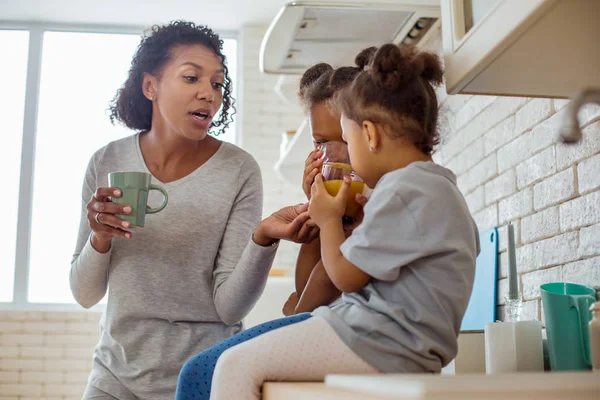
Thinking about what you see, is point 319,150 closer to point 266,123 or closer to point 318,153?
point 318,153

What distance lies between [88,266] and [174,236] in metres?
0.20

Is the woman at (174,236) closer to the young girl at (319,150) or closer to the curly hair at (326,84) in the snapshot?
the young girl at (319,150)

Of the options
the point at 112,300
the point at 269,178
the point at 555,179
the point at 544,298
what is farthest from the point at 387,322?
the point at 269,178

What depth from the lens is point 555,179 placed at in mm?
1822

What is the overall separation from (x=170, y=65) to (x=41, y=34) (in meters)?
3.92

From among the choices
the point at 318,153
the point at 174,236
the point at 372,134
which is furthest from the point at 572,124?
the point at 174,236

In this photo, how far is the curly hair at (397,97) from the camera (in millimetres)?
1144

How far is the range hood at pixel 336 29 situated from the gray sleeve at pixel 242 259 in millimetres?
1178

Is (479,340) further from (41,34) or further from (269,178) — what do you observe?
(41,34)

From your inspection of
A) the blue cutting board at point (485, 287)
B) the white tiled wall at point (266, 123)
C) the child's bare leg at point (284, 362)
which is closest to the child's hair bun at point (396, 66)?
the child's bare leg at point (284, 362)

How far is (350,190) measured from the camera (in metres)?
1.24

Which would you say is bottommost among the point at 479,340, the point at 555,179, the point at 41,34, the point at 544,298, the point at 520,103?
the point at 479,340

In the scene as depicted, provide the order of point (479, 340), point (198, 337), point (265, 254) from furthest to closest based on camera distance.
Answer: point (479, 340) → point (198, 337) → point (265, 254)

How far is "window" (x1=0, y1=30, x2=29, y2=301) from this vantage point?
4930 mm
